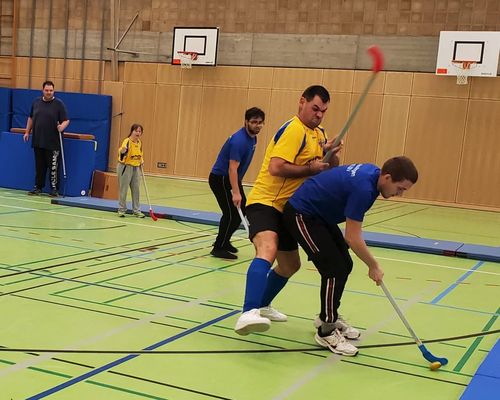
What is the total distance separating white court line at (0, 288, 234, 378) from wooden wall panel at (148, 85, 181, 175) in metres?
13.4

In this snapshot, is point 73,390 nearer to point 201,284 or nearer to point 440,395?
point 440,395

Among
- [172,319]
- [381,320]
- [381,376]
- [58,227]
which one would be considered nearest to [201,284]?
[172,319]

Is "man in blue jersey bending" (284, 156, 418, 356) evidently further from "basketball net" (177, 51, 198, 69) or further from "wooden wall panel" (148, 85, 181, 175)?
"wooden wall panel" (148, 85, 181, 175)

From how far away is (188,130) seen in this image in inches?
731

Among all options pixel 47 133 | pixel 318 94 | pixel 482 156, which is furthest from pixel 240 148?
pixel 482 156

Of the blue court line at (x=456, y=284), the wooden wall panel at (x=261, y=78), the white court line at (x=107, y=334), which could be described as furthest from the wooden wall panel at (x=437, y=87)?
the white court line at (x=107, y=334)

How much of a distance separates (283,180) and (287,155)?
21 centimetres

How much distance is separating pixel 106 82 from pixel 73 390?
56.0 feet

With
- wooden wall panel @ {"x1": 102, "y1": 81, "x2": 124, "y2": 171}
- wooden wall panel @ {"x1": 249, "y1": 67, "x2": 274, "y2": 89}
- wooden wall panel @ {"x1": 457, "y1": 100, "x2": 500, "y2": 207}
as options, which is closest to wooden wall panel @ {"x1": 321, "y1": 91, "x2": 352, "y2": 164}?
wooden wall panel @ {"x1": 249, "y1": 67, "x2": 274, "y2": 89}

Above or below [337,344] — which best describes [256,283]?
above

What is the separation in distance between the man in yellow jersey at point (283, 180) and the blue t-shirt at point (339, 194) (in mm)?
157

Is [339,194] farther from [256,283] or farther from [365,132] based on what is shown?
[365,132]

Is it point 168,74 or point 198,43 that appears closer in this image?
point 198,43

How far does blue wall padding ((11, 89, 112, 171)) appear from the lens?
1889 centimetres
